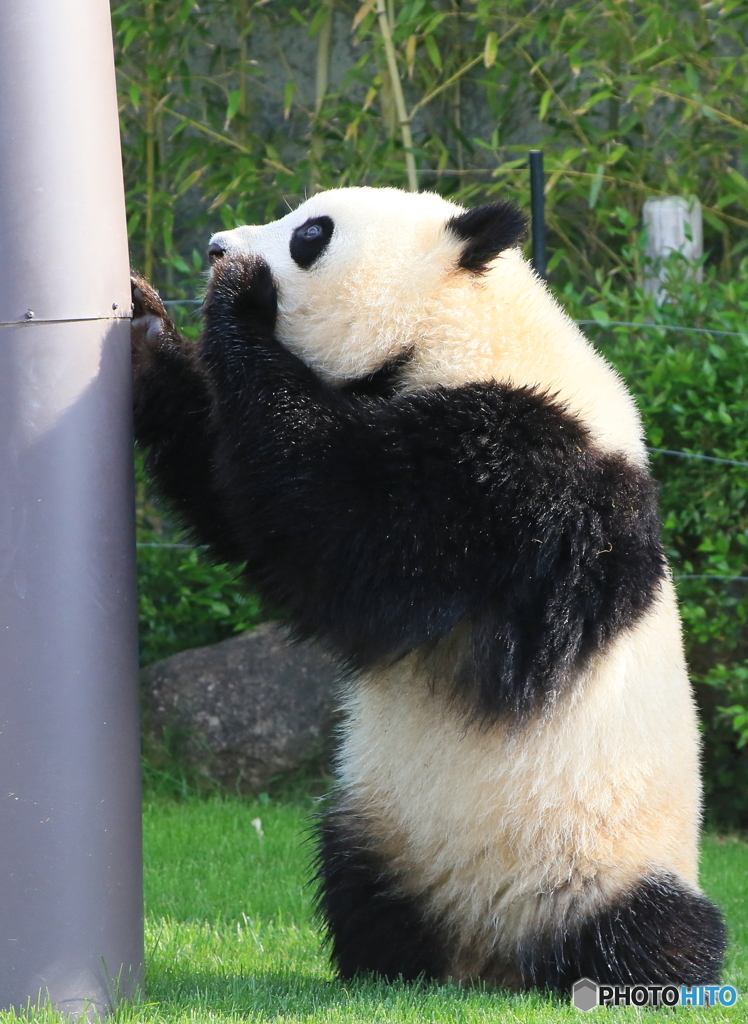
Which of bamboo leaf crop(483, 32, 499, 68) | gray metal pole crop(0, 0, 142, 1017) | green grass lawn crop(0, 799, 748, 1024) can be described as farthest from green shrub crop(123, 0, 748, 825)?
gray metal pole crop(0, 0, 142, 1017)

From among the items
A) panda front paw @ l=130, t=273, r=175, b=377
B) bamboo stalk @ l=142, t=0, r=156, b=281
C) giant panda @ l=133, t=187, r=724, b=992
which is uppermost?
bamboo stalk @ l=142, t=0, r=156, b=281

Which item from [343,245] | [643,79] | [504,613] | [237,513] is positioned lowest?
[504,613]

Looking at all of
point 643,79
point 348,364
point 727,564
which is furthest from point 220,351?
point 643,79

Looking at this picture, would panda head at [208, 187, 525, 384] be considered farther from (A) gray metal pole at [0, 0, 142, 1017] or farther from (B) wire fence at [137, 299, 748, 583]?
(B) wire fence at [137, 299, 748, 583]

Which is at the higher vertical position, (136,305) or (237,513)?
(136,305)

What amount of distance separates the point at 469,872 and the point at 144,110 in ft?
16.0

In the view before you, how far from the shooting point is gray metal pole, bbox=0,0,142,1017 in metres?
2.08

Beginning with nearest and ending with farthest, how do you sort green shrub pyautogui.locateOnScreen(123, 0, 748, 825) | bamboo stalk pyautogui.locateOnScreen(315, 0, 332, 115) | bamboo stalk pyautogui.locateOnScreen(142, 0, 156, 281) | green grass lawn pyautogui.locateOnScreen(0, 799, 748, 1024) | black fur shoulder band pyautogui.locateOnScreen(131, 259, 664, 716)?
green grass lawn pyautogui.locateOnScreen(0, 799, 748, 1024) < black fur shoulder band pyautogui.locateOnScreen(131, 259, 664, 716) < green shrub pyautogui.locateOnScreen(123, 0, 748, 825) < bamboo stalk pyautogui.locateOnScreen(142, 0, 156, 281) < bamboo stalk pyautogui.locateOnScreen(315, 0, 332, 115)

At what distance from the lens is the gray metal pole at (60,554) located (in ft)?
6.83

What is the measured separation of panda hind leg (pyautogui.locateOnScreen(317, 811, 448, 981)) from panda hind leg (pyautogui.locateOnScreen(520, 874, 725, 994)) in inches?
8.6

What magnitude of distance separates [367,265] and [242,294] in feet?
0.89

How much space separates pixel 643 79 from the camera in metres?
5.32

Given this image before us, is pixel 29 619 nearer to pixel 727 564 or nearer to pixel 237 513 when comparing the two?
pixel 237 513

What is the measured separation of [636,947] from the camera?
2.43 m
